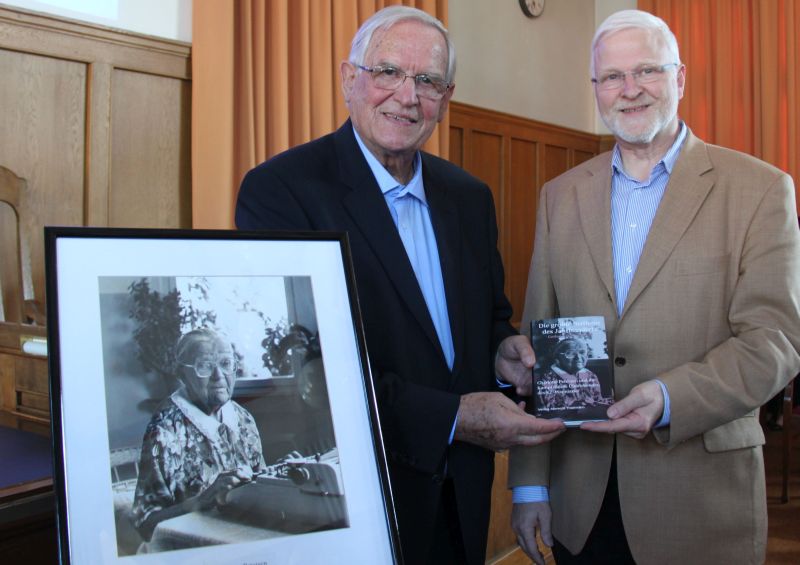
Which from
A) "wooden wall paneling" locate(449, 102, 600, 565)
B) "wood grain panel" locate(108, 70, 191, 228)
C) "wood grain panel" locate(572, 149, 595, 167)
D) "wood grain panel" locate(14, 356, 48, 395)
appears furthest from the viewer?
"wood grain panel" locate(572, 149, 595, 167)

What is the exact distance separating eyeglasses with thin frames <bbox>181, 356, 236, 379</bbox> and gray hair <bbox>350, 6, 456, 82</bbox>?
0.86m

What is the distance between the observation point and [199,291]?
2.97ft

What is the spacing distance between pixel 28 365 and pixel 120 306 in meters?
0.61

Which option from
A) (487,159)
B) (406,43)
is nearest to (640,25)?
(406,43)

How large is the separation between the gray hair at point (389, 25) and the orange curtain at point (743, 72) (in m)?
5.20

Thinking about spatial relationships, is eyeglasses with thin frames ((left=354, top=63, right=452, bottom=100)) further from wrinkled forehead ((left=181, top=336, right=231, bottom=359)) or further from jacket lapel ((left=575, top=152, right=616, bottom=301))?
wrinkled forehead ((left=181, top=336, right=231, bottom=359))

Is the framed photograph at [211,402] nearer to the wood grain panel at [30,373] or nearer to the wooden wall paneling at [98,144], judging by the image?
the wood grain panel at [30,373]

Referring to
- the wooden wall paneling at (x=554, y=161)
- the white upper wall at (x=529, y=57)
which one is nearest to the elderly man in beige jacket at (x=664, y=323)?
the white upper wall at (x=529, y=57)

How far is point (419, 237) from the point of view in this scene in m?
1.56

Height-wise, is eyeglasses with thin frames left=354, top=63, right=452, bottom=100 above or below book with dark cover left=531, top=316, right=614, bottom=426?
above

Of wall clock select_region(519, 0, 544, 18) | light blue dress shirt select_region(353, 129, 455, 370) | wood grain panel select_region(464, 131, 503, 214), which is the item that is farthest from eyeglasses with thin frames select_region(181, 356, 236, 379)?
wall clock select_region(519, 0, 544, 18)

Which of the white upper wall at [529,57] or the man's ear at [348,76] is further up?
the white upper wall at [529,57]

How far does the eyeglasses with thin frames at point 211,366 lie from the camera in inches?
34.6

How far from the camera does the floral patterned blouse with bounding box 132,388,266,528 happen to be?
81 centimetres
